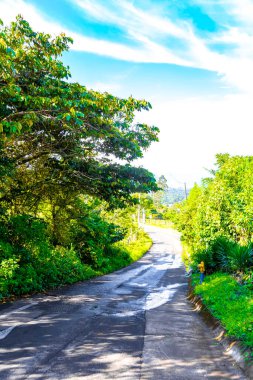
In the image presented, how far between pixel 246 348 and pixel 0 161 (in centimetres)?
861

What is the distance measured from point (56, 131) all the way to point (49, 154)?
239 centimetres

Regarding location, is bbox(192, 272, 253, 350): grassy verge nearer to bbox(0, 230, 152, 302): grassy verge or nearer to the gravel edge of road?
the gravel edge of road

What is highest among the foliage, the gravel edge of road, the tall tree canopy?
the tall tree canopy

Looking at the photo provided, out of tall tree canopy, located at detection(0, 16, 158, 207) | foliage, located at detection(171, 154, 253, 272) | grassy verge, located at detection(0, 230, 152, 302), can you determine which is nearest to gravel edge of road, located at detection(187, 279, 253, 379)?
foliage, located at detection(171, 154, 253, 272)

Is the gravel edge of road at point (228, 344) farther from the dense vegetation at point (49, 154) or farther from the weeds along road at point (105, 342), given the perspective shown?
the dense vegetation at point (49, 154)

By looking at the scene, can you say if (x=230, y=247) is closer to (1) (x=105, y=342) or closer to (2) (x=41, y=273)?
(2) (x=41, y=273)

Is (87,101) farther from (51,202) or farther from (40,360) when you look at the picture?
(51,202)

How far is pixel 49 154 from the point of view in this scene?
1266 centimetres

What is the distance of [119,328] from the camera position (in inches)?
308

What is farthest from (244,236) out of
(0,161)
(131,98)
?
(0,161)

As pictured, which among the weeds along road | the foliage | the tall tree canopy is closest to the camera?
the weeds along road

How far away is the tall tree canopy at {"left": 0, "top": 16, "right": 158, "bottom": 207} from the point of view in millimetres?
8219

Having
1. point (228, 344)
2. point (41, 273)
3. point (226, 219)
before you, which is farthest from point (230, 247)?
point (41, 273)

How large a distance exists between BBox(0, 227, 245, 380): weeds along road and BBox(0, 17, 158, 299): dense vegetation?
2.41 metres
